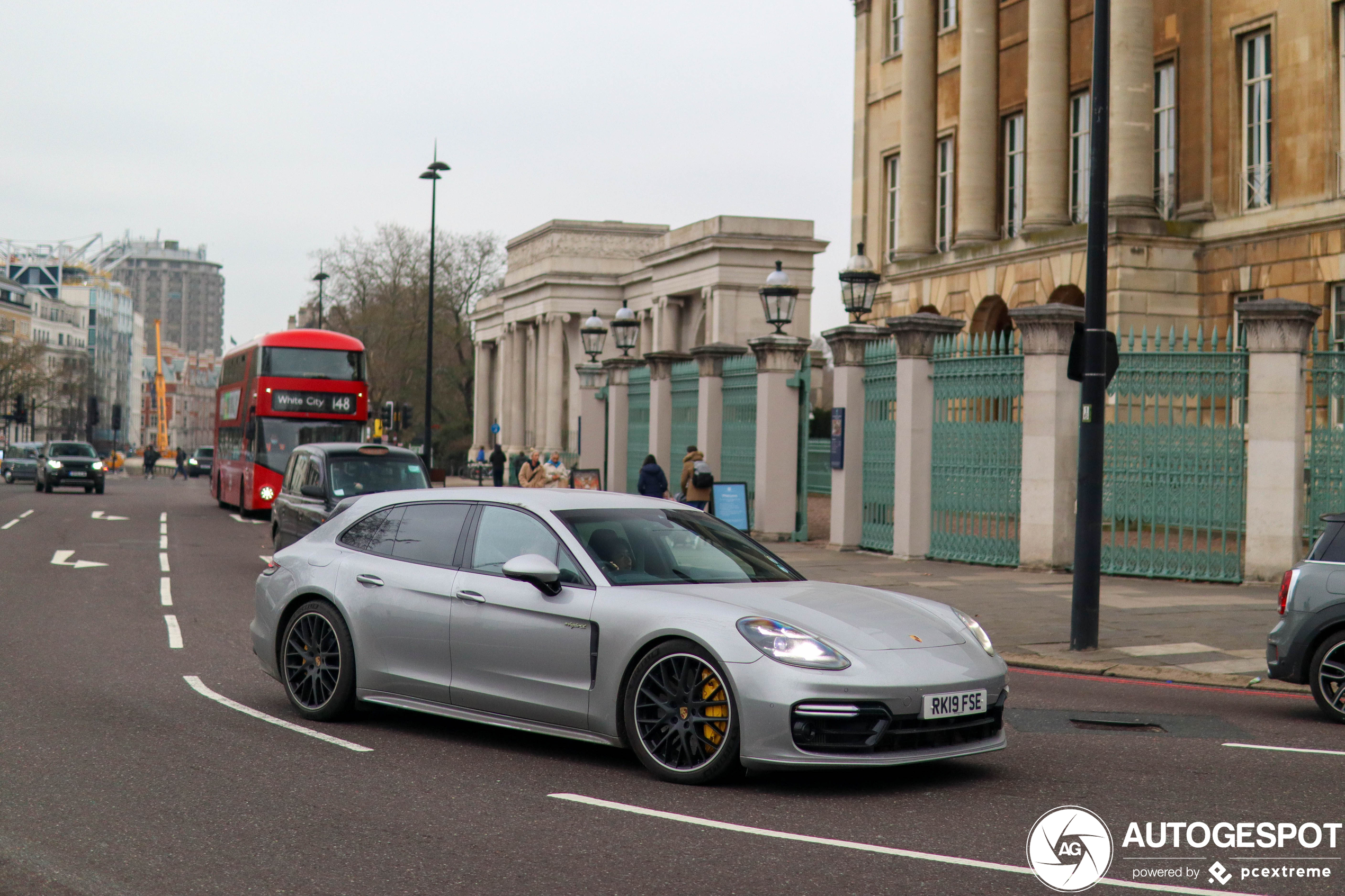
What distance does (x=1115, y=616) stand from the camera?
14.5 metres

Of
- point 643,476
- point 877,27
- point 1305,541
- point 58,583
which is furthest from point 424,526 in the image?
point 877,27

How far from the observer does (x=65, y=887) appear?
5.11 metres

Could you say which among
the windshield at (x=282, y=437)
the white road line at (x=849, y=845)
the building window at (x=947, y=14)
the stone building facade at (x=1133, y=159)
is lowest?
the white road line at (x=849, y=845)

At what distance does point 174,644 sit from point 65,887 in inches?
285

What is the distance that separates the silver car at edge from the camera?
21.6ft

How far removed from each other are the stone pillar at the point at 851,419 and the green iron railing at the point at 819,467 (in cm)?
235

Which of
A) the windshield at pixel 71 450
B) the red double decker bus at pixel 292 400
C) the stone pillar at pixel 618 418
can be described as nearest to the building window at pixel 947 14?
the stone pillar at pixel 618 418

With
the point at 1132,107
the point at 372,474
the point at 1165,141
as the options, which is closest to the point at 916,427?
the point at 372,474

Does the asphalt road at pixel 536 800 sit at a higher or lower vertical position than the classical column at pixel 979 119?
lower

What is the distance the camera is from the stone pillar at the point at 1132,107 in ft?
89.9

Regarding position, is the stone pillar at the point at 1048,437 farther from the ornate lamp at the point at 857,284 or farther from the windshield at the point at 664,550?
the windshield at the point at 664,550

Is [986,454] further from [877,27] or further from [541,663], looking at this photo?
[877,27]

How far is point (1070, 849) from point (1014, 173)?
95.9ft

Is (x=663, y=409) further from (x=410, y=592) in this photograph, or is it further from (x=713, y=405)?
(x=410, y=592)
